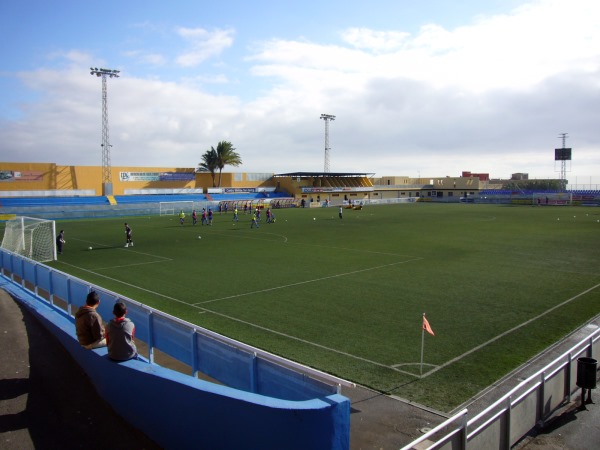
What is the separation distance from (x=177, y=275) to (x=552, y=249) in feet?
73.2

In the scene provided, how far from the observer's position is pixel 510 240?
Result: 3300cm

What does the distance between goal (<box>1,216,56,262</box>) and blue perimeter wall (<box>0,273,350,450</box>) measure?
67.3 feet

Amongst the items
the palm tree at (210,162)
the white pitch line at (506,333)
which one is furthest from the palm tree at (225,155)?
the white pitch line at (506,333)

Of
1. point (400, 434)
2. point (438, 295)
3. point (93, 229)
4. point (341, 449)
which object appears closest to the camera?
point (341, 449)

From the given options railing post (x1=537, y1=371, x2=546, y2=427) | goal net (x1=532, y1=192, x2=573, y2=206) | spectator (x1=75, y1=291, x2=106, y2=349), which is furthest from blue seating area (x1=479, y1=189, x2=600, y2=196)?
spectator (x1=75, y1=291, x2=106, y2=349)

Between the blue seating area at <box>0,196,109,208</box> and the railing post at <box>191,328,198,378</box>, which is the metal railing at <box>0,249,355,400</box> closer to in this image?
the railing post at <box>191,328,198,378</box>

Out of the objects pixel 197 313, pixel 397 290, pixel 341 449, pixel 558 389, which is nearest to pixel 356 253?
pixel 397 290

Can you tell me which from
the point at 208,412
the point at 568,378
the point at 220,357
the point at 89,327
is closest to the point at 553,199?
the point at 568,378

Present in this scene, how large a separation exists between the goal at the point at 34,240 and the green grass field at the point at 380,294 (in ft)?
4.99

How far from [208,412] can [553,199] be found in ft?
326

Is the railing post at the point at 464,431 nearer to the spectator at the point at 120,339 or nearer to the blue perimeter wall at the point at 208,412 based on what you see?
the blue perimeter wall at the point at 208,412

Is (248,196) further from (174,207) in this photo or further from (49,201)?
(49,201)

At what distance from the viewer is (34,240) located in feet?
86.7

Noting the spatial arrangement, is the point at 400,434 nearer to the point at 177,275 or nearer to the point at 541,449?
the point at 541,449
